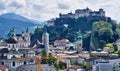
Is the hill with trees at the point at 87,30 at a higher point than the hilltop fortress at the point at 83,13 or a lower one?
lower

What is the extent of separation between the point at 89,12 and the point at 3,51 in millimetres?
46190

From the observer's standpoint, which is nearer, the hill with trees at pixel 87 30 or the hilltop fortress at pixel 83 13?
the hill with trees at pixel 87 30

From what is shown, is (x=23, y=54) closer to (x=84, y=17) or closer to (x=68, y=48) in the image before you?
(x=68, y=48)

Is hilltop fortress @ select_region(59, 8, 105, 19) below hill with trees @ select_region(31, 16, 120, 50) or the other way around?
the other way around

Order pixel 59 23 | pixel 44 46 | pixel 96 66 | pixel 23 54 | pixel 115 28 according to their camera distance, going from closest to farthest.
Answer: pixel 96 66
pixel 23 54
pixel 44 46
pixel 115 28
pixel 59 23

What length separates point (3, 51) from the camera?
63688mm

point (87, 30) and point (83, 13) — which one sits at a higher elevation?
point (83, 13)

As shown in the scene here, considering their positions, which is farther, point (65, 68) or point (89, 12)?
point (89, 12)

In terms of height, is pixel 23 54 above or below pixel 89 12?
below

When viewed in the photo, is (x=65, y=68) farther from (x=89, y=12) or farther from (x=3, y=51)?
(x=89, y=12)

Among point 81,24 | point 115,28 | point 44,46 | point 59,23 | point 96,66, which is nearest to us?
point 96,66

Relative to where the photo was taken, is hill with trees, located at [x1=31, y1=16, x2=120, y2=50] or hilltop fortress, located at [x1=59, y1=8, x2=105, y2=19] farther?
hilltop fortress, located at [x1=59, y1=8, x2=105, y2=19]

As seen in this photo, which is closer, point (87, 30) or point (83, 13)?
point (87, 30)

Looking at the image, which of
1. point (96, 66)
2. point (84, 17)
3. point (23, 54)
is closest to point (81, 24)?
point (84, 17)
